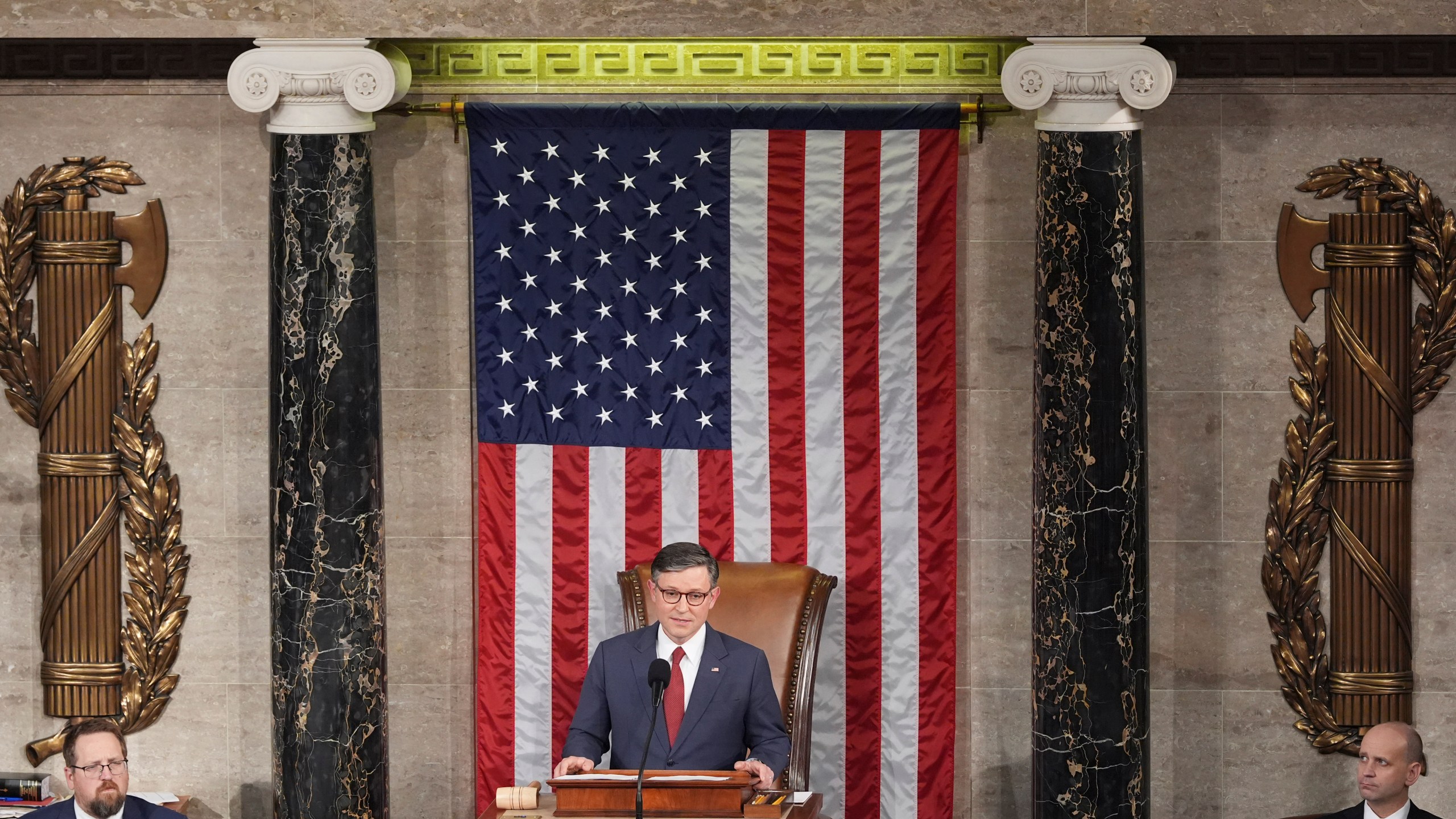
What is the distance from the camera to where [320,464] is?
6.88 meters

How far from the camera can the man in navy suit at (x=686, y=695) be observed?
6.20 meters

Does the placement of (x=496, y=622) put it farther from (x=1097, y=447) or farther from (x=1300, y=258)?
(x=1300, y=258)

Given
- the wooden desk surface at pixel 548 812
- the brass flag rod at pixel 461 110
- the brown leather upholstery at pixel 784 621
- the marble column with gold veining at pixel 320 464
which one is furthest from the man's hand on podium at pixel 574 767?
the brass flag rod at pixel 461 110

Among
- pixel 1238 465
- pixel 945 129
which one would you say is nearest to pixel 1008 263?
pixel 945 129

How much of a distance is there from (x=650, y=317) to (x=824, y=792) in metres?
2.38

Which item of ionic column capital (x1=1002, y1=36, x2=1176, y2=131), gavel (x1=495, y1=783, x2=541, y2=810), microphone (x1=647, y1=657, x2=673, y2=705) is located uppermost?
ionic column capital (x1=1002, y1=36, x2=1176, y2=131)

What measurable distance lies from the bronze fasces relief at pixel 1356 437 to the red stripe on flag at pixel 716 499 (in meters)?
2.51

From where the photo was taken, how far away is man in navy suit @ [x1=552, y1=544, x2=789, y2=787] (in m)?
6.20

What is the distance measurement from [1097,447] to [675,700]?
2099 millimetres

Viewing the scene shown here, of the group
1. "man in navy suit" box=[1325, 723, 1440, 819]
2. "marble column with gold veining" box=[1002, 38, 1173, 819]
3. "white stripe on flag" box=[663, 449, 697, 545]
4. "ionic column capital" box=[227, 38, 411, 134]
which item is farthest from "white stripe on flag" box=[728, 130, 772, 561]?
"man in navy suit" box=[1325, 723, 1440, 819]

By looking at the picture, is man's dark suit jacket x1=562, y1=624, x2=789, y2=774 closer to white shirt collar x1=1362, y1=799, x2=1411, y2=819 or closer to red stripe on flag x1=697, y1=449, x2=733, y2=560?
red stripe on flag x1=697, y1=449, x2=733, y2=560

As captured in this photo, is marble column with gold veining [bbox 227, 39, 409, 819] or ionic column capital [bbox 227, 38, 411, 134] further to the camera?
marble column with gold veining [bbox 227, 39, 409, 819]

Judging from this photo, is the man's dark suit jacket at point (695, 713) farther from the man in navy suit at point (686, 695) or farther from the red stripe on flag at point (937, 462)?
the red stripe on flag at point (937, 462)

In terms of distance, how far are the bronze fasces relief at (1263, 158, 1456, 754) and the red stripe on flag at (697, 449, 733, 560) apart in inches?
99.0
